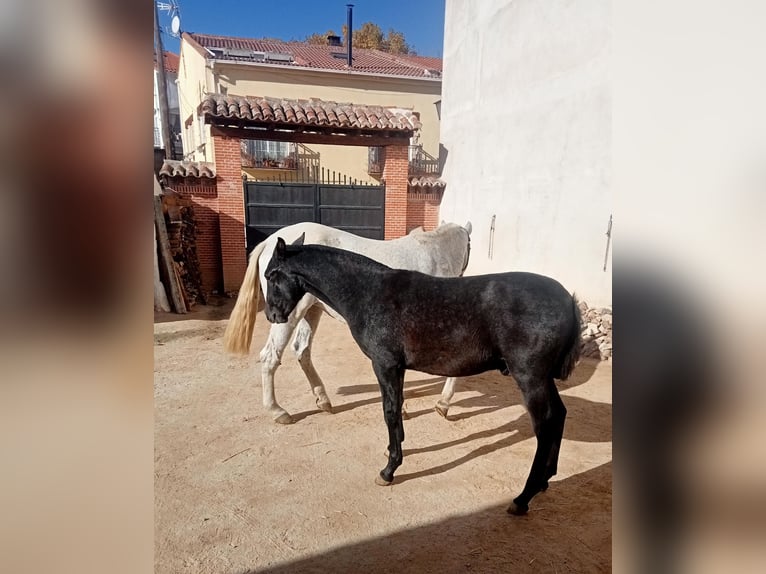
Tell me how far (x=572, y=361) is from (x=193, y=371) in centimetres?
399

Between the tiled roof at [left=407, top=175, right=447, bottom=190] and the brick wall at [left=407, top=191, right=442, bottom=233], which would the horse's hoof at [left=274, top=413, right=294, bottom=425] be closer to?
the brick wall at [left=407, top=191, right=442, bottom=233]

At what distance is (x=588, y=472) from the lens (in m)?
3.10

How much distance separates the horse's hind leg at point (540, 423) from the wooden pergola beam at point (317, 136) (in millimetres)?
7140

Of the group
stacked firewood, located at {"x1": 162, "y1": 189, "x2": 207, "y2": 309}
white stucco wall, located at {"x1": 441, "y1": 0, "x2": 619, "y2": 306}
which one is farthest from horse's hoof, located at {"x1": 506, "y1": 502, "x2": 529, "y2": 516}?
stacked firewood, located at {"x1": 162, "y1": 189, "x2": 207, "y2": 309}

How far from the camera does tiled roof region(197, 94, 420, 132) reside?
7.96 metres

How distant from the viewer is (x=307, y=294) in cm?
381

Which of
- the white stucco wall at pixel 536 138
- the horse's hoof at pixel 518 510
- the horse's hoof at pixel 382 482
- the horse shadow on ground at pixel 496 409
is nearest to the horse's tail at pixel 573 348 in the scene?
the horse's hoof at pixel 518 510

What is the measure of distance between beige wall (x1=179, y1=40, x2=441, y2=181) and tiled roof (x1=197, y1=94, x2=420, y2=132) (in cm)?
626

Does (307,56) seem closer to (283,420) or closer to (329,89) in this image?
(329,89)

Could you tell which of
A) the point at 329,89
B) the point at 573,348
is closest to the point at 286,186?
the point at 573,348

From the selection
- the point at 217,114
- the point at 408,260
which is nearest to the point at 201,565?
the point at 408,260

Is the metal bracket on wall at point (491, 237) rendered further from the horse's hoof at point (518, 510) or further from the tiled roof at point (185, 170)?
the horse's hoof at point (518, 510)

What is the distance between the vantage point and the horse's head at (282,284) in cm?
304
